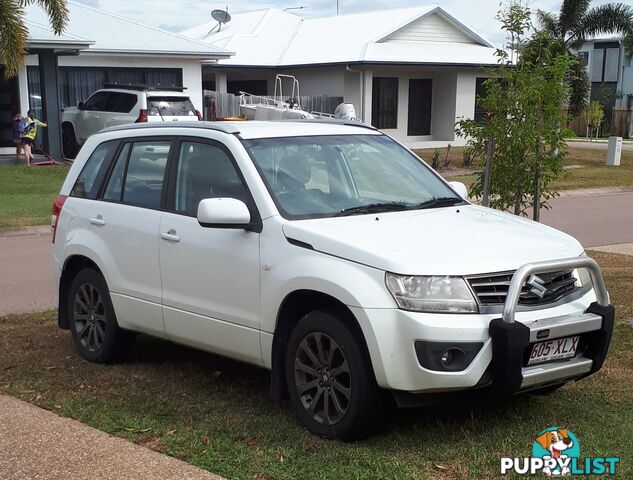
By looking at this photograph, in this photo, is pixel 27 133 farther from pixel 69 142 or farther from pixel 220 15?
pixel 220 15

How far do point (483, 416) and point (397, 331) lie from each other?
1.10 m

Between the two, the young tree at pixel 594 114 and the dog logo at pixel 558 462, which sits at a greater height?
the dog logo at pixel 558 462

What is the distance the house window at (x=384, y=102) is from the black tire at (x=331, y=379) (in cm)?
2935

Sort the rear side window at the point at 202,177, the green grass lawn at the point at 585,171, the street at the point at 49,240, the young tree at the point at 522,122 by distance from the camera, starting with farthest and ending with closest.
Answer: the green grass lawn at the point at 585,171
the street at the point at 49,240
the young tree at the point at 522,122
the rear side window at the point at 202,177

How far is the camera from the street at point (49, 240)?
9.39m

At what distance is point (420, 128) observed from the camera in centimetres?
3578

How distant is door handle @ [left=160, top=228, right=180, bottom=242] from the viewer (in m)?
5.76

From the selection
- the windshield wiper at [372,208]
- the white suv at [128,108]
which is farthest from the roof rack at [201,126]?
the white suv at [128,108]

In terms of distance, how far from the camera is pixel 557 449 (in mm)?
4656

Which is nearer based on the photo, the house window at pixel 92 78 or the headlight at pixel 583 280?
the headlight at pixel 583 280

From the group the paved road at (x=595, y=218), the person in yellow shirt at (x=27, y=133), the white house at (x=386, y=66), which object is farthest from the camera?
the white house at (x=386, y=66)

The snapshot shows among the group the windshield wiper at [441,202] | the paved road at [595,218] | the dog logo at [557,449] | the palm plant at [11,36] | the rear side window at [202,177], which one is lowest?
the paved road at [595,218]

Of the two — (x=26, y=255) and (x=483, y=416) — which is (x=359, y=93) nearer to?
(x=26, y=255)

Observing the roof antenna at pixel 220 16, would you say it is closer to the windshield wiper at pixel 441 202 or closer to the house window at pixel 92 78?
the house window at pixel 92 78
